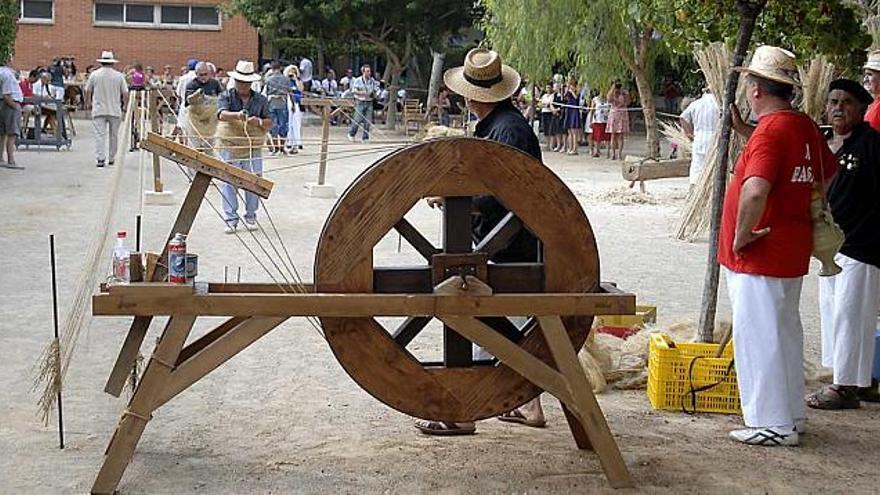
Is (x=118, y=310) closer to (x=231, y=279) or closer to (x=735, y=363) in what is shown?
(x=735, y=363)

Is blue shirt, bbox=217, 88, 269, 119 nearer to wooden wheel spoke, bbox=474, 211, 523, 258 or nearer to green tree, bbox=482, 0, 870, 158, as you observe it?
wooden wheel spoke, bbox=474, 211, 523, 258

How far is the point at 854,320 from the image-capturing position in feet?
22.0

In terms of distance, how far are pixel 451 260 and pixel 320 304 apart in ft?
2.04

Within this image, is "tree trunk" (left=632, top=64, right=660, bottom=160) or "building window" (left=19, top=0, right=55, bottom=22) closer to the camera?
"tree trunk" (left=632, top=64, right=660, bottom=160)

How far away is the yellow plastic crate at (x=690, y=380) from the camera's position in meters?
6.57

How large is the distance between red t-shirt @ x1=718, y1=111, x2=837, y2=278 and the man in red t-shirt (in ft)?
4.94

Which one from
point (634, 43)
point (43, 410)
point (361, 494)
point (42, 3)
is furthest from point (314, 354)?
point (42, 3)

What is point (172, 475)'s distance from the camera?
529 centimetres

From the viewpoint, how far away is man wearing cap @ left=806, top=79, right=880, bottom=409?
6688 millimetres

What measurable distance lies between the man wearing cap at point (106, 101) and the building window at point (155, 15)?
872 inches

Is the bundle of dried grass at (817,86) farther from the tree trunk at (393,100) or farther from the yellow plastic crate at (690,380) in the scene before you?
the tree trunk at (393,100)

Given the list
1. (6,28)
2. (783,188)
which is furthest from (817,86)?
(6,28)

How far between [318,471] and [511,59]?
20882mm

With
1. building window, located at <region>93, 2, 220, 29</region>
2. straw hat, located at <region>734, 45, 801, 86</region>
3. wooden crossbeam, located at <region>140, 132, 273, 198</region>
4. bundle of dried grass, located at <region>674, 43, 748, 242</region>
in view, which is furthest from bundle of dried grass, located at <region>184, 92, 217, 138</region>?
building window, located at <region>93, 2, 220, 29</region>
